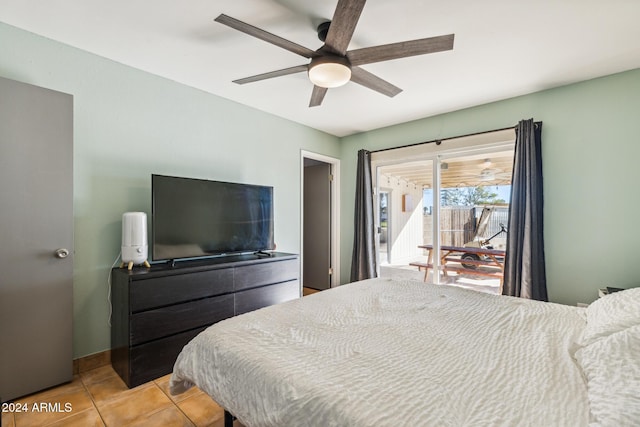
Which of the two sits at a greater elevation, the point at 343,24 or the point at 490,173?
the point at 343,24

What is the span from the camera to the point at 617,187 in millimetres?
2645

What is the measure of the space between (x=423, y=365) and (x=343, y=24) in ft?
5.59

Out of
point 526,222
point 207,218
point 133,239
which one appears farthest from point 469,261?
point 133,239

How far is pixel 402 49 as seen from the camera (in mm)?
1829

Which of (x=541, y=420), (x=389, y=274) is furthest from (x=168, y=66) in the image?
(x=389, y=274)

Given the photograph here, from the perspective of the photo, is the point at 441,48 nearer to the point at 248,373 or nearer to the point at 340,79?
the point at 340,79

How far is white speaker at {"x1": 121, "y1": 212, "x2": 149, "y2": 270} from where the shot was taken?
225cm

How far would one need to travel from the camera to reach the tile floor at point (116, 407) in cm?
170

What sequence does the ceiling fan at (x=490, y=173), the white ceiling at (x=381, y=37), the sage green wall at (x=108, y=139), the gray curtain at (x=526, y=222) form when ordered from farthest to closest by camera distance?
the ceiling fan at (x=490, y=173) < the gray curtain at (x=526, y=222) < the sage green wall at (x=108, y=139) < the white ceiling at (x=381, y=37)

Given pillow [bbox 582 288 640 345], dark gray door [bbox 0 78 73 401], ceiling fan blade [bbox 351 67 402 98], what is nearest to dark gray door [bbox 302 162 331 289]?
ceiling fan blade [bbox 351 67 402 98]

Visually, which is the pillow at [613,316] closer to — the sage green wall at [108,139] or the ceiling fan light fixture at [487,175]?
the ceiling fan light fixture at [487,175]

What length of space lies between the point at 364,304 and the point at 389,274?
277 cm

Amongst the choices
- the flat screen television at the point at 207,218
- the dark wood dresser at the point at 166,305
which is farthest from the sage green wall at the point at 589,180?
the dark wood dresser at the point at 166,305

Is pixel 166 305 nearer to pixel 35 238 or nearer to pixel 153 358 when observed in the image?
pixel 153 358
